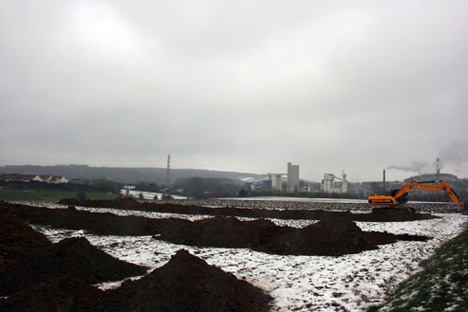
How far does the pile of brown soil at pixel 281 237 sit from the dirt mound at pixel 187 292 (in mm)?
5169

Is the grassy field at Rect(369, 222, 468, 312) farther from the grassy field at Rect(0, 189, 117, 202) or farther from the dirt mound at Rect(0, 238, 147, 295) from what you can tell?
the grassy field at Rect(0, 189, 117, 202)

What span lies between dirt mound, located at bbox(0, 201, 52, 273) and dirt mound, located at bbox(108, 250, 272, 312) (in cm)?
450

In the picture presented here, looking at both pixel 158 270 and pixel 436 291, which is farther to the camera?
pixel 158 270

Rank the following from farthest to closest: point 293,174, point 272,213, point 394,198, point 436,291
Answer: point 293,174 → point 394,198 → point 272,213 → point 436,291

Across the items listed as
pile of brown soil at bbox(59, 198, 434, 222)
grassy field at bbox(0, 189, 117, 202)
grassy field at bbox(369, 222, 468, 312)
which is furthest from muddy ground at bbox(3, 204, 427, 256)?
grassy field at bbox(0, 189, 117, 202)

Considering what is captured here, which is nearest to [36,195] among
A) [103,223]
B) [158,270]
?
[103,223]

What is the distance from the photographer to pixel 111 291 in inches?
293

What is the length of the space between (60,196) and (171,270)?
46.9 m

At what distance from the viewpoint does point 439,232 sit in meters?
17.6

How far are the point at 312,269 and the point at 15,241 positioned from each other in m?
10.4

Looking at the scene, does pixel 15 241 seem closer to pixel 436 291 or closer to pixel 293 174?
pixel 436 291

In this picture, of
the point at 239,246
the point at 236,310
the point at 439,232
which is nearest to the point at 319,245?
the point at 239,246

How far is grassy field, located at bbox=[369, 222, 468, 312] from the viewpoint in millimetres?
5793

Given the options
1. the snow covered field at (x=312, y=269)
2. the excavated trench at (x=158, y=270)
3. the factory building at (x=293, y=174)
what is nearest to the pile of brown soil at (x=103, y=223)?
the snow covered field at (x=312, y=269)
